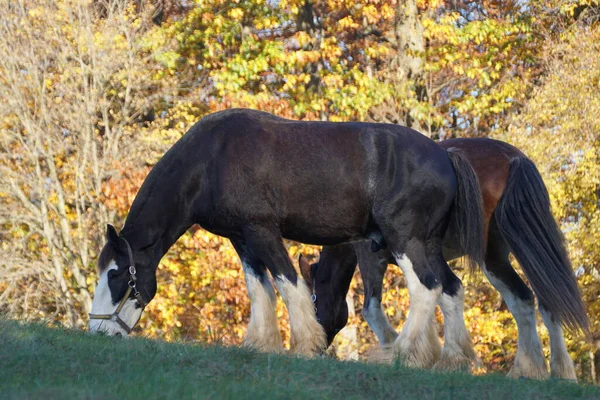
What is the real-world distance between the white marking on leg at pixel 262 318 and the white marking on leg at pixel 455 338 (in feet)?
4.46

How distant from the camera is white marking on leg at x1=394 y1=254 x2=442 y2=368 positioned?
285 inches

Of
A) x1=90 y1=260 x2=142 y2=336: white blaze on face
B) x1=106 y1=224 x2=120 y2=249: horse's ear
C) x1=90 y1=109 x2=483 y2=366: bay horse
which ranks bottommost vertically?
x1=90 y1=260 x2=142 y2=336: white blaze on face

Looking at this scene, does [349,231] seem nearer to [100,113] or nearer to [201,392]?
[201,392]

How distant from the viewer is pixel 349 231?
25.3 ft

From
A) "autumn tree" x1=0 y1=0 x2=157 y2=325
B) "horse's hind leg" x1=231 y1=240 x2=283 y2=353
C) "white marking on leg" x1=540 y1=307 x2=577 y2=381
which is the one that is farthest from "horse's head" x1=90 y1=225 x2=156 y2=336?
"autumn tree" x1=0 y1=0 x2=157 y2=325

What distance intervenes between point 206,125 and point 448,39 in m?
14.4

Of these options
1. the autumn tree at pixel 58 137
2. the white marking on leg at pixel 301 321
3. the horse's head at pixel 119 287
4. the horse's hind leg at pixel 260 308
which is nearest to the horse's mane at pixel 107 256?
the horse's head at pixel 119 287

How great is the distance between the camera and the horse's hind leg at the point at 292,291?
7.22 m

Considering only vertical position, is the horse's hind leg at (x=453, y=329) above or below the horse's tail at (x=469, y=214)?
below

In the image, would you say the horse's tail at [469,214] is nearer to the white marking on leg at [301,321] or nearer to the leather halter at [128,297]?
the white marking on leg at [301,321]

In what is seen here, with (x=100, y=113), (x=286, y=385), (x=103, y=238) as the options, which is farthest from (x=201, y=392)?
(x=100, y=113)

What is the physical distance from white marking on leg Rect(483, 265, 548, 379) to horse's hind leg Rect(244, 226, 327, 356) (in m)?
1.82

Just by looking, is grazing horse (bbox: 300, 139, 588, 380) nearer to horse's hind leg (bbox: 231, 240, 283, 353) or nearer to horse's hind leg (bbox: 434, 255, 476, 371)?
horse's hind leg (bbox: 434, 255, 476, 371)

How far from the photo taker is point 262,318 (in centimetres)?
762
